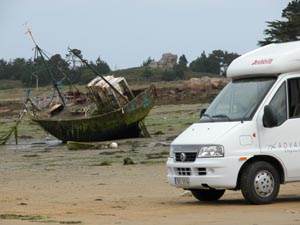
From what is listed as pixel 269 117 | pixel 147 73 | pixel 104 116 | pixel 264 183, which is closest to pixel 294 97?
pixel 269 117

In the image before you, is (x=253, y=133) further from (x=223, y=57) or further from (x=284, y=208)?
(x=223, y=57)

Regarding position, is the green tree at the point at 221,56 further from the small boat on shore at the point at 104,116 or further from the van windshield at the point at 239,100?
the van windshield at the point at 239,100

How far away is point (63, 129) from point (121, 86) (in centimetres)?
354

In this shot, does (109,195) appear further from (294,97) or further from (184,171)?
(294,97)

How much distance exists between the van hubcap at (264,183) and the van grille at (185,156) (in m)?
1.07

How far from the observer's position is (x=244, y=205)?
1543 cm

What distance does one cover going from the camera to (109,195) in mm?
18266

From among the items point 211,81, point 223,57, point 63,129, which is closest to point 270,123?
point 63,129

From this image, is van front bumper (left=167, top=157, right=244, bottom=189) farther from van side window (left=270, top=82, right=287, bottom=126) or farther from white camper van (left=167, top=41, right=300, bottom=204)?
van side window (left=270, top=82, right=287, bottom=126)

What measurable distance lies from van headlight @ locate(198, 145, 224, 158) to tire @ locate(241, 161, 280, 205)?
0.52 metres

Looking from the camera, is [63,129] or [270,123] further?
[63,129]

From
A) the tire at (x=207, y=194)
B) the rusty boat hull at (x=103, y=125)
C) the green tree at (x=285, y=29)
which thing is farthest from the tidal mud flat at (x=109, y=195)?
the green tree at (x=285, y=29)

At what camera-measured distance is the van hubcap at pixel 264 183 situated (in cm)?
1538

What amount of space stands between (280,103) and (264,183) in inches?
54.7
